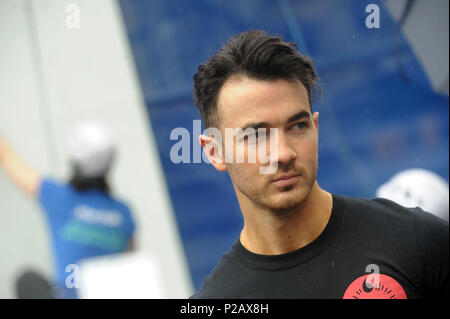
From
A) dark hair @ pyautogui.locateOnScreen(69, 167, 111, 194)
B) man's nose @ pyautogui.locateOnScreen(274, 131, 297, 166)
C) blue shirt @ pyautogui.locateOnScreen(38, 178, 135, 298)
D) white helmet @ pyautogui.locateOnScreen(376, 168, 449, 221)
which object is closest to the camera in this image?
man's nose @ pyautogui.locateOnScreen(274, 131, 297, 166)

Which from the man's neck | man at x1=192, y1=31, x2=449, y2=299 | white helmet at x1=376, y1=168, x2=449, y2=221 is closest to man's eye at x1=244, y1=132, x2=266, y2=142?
man at x1=192, y1=31, x2=449, y2=299

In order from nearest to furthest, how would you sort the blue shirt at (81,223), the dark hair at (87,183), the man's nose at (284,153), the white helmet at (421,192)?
the man's nose at (284,153) < the white helmet at (421,192) < the blue shirt at (81,223) < the dark hair at (87,183)

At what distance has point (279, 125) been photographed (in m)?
0.80

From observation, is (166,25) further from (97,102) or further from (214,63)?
(214,63)

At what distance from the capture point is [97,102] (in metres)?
1.50

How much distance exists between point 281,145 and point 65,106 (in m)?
0.91

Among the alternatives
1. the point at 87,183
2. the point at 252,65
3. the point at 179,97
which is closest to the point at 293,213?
the point at 252,65

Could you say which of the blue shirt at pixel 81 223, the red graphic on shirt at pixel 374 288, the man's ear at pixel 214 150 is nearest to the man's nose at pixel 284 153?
the man's ear at pixel 214 150

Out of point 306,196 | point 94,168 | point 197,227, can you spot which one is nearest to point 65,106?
point 94,168

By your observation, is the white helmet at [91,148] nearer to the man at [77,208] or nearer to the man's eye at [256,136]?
the man at [77,208]

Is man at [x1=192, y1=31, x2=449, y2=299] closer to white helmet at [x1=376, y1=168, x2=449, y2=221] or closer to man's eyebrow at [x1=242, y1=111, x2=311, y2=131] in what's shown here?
man's eyebrow at [x1=242, y1=111, x2=311, y2=131]

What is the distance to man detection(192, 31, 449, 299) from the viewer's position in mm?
804

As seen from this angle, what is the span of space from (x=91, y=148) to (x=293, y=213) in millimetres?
1006

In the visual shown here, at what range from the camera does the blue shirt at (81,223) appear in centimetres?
137
